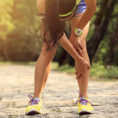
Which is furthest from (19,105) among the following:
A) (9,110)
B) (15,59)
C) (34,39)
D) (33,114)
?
(15,59)

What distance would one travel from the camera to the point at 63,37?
2.90 metres

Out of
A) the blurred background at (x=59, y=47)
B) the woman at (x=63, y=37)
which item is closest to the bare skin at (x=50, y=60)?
the woman at (x=63, y=37)

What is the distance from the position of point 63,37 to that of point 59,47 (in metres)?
27.1

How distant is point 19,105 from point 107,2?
11.0 meters

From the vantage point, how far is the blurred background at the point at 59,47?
1290 centimetres

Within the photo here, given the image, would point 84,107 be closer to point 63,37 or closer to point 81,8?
point 63,37

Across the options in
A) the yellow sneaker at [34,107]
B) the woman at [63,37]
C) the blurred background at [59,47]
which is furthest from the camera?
the blurred background at [59,47]

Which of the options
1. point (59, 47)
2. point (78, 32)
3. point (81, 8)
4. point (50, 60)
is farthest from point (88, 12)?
point (59, 47)

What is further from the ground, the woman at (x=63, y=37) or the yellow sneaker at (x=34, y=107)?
the woman at (x=63, y=37)

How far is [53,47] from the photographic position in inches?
120

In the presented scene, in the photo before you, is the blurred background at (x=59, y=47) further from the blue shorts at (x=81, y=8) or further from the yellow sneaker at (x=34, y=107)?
the yellow sneaker at (x=34, y=107)

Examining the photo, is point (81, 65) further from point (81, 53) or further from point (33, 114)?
point (33, 114)

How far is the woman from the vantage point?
2832mm

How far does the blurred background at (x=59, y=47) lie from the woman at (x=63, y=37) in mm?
6067
